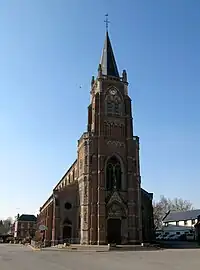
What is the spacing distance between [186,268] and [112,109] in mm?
39209

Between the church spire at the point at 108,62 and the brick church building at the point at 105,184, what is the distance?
0.51m

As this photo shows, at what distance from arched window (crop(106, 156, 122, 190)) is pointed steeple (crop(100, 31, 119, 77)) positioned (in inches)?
637

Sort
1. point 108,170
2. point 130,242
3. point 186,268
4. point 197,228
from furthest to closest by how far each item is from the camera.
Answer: point 197,228 → point 108,170 → point 130,242 → point 186,268

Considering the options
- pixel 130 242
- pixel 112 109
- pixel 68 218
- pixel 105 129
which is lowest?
pixel 130 242

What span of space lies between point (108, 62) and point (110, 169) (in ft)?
67.6

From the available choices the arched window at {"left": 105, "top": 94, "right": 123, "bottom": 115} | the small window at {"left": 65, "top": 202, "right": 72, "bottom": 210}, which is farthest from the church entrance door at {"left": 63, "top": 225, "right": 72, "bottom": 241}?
the arched window at {"left": 105, "top": 94, "right": 123, "bottom": 115}

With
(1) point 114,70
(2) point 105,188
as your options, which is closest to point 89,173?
(2) point 105,188

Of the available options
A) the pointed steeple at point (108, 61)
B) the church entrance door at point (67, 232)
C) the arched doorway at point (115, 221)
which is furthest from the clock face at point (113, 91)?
the church entrance door at point (67, 232)

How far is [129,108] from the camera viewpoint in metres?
58.2

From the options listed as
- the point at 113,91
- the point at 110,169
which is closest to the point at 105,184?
A: the point at 110,169

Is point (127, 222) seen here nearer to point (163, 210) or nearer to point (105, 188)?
point (105, 188)

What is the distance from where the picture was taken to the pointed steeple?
200 feet

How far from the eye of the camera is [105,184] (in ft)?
172

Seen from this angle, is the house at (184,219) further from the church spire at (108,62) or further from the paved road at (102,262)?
the paved road at (102,262)
